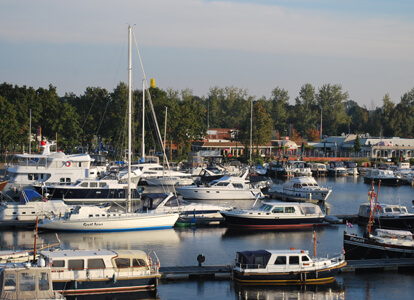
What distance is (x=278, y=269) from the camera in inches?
1080

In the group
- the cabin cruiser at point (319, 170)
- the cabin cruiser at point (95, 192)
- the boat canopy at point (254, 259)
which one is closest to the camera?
the boat canopy at point (254, 259)

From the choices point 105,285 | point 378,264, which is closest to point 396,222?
point 378,264

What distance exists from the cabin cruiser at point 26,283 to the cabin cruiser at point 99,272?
2.21 meters

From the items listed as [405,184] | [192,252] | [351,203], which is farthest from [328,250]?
[405,184]

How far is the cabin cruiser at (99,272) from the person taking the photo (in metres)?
24.8

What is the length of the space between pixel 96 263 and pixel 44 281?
3.38m

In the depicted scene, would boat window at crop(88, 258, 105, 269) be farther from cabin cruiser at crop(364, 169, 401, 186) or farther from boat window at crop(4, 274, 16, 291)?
cabin cruiser at crop(364, 169, 401, 186)

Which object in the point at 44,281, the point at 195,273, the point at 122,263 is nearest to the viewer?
the point at 44,281

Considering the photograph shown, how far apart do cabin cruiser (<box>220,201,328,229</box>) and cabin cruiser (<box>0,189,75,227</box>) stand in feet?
37.4

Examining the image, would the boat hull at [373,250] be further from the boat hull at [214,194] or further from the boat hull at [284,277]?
the boat hull at [214,194]

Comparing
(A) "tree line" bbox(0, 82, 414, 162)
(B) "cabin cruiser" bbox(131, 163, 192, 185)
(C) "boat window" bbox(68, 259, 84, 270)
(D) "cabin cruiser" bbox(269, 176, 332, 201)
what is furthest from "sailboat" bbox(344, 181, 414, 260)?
(A) "tree line" bbox(0, 82, 414, 162)

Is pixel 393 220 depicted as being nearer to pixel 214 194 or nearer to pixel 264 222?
pixel 264 222

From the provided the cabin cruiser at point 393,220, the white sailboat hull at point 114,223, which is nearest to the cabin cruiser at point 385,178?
the cabin cruiser at point 393,220

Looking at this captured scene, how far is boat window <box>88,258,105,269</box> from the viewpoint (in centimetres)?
2520
